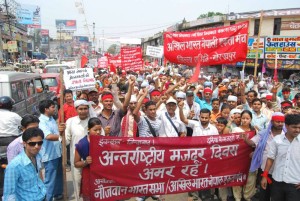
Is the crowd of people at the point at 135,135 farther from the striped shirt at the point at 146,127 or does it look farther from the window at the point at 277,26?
the window at the point at 277,26

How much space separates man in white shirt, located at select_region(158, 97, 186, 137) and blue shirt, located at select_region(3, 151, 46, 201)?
2056 millimetres

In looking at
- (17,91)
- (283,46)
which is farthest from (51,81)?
(283,46)

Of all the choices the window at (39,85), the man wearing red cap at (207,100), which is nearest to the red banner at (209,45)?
the man wearing red cap at (207,100)

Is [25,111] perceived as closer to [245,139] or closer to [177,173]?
[177,173]

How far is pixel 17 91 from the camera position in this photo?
672 centimetres

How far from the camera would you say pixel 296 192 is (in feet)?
11.2

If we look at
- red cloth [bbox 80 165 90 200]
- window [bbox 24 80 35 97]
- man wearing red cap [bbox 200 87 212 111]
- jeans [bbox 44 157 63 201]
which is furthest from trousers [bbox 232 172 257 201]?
window [bbox 24 80 35 97]

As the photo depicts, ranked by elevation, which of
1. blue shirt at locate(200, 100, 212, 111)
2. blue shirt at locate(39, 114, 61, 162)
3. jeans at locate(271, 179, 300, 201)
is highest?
blue shirt at locate(200, 100, 212, 111)

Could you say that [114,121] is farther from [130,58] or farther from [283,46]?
[283,46]

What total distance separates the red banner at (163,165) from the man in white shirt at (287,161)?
0.58 m

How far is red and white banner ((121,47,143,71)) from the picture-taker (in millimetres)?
12180

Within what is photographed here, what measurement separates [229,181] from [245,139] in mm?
645

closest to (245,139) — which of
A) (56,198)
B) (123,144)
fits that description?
(123,144)

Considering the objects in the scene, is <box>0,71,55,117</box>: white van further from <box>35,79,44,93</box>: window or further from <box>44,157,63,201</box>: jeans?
<box>44,157,63,201</box>: jeans
